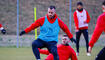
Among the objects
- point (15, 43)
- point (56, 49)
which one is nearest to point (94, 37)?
point (56, 49)

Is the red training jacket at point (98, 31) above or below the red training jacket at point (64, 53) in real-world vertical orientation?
above

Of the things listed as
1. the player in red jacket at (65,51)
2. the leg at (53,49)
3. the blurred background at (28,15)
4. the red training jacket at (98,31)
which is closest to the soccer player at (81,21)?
the player in red jacket at (65,51)

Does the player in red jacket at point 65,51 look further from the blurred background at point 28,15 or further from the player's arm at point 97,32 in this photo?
the blurred background at point 28,15

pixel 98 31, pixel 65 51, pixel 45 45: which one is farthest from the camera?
pixel 65 51

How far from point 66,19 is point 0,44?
3.47 m

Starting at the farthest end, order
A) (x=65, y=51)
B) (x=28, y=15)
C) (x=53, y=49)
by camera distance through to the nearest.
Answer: (x=28, y=15)
(x=65, y=51)
(x=53, y=49)

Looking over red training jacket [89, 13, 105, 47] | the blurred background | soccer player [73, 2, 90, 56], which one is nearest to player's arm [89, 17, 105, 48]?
red training jacket [89, 13, 105, 47]

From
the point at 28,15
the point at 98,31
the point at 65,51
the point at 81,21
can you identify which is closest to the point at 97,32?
the point at 98,31

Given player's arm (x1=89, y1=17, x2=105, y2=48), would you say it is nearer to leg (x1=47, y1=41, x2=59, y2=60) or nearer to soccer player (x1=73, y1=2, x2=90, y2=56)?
leg (x1=47, y1=41, x2=59, y2=60)

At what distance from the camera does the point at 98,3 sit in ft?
55.5

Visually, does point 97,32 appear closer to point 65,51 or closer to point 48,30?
point 48,30

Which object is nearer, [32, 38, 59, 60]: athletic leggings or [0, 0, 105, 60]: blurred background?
[32, 38, 59, 60]: athletic leggings

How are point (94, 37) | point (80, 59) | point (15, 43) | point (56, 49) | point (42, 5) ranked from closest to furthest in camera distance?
point (94, 37)
point (56, 49)
point (80, 59)
point (15, 43)
point (42, 5)

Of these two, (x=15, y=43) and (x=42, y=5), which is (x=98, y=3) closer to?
(x=42, y=5)
